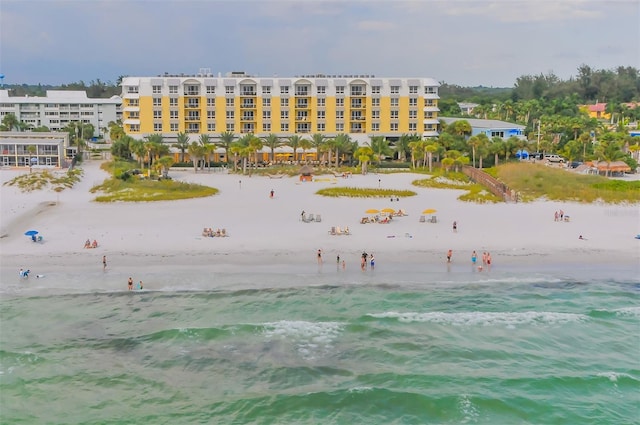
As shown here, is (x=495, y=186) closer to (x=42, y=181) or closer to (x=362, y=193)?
(x=362, y=193)

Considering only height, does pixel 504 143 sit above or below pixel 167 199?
above

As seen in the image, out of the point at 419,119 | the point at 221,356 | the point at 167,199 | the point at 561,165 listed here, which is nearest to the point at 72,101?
the point at 419,119

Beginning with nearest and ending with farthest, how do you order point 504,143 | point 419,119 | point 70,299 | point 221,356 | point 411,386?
point 411,386 → point 221,356 → point 70,299 → point 504,143 → point 419,119

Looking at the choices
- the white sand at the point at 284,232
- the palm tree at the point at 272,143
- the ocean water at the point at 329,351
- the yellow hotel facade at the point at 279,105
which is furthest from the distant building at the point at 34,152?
the ocean water at the point at 329,351

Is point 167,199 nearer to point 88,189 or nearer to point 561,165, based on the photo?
point 88,189

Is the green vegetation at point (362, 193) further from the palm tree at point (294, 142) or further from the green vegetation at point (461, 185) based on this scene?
the palm tree at point (294, 142)

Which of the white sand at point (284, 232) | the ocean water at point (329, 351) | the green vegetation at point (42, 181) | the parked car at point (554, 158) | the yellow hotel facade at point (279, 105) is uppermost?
the yellow hotel facade at point (279, 105)
